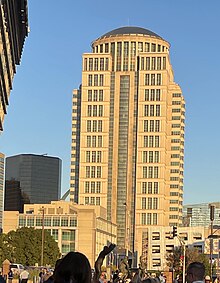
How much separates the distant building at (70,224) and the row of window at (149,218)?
16624 mm

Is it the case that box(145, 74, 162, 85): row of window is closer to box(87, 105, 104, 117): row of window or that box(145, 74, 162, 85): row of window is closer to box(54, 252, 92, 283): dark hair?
box(87, 105, 104, 117): row of window

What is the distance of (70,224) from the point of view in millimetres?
156500

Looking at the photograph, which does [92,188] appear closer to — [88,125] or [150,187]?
[150,187]

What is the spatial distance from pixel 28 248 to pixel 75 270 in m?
105

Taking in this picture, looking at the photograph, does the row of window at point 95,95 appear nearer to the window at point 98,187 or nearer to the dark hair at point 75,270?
the window at point 98,187

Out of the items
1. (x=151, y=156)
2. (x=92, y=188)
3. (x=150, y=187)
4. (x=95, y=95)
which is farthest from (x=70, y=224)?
(x=95, y=95)

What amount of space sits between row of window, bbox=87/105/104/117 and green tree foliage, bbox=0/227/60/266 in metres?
75.8

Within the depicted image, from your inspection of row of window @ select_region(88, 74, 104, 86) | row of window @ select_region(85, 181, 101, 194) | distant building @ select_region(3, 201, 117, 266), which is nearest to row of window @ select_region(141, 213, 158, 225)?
row of window @ select_region(85, 181, 101, 194)

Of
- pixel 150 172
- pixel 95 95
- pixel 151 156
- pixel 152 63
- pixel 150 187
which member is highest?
pixel 152 63

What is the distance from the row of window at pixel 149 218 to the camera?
177500 millimetres

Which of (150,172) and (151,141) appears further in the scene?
(151,141)

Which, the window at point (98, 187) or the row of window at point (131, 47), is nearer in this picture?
the window at point (98, 187)

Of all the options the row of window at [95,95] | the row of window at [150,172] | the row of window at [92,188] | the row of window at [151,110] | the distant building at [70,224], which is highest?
the row of window at [95,95]

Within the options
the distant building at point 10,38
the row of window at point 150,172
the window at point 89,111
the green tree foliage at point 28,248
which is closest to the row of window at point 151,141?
the row of window at point 150,172
